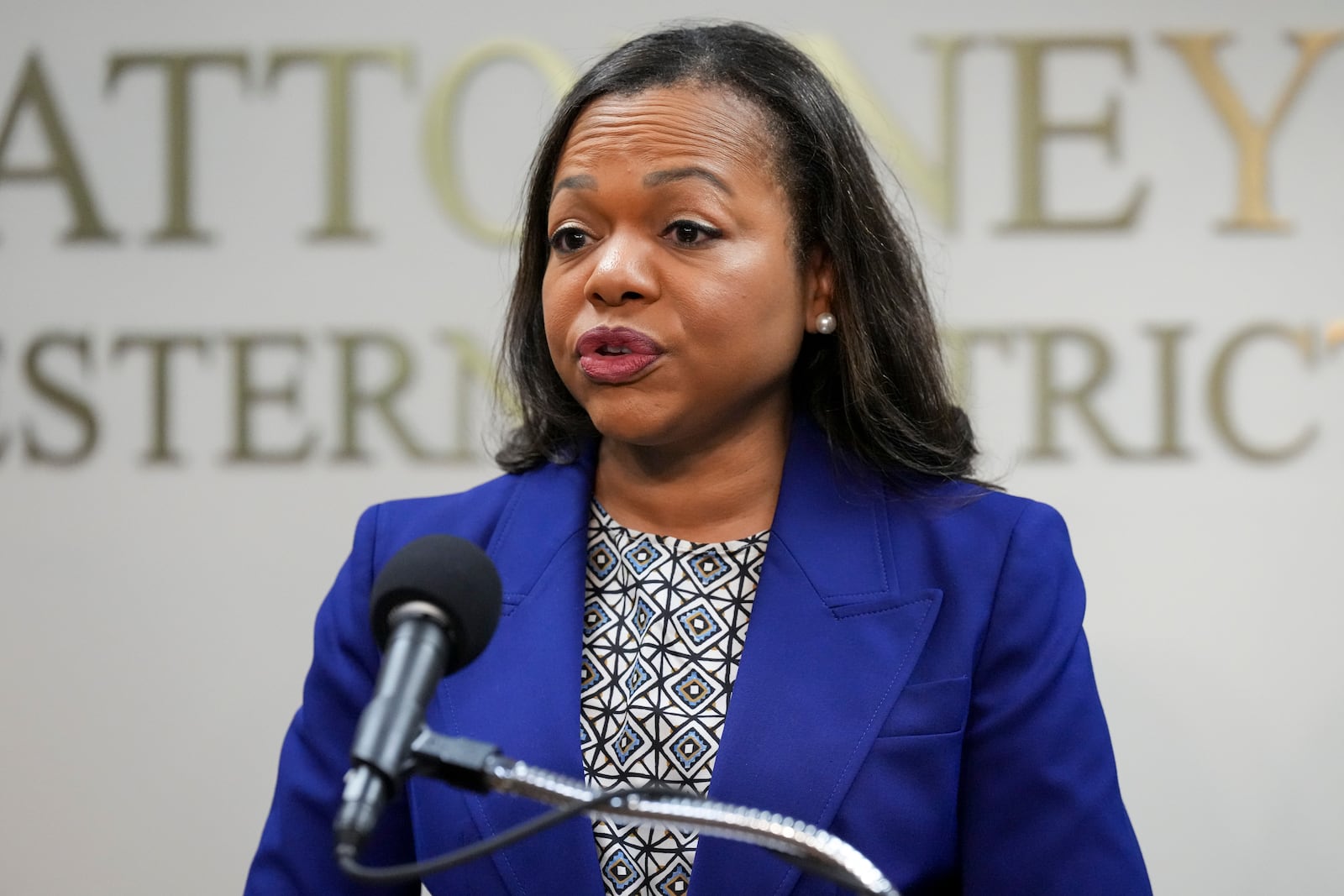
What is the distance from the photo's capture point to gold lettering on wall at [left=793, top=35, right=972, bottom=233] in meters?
3.03

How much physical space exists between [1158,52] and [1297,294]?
1.94 ft

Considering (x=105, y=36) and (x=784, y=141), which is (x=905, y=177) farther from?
(x=105, y=36)

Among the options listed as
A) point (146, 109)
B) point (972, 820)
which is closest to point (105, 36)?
point (146, 109)

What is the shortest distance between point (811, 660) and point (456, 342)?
5.44 ft

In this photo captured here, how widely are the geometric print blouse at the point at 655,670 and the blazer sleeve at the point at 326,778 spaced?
10.7 inches

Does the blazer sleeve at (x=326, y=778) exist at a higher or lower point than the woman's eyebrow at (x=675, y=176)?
lower

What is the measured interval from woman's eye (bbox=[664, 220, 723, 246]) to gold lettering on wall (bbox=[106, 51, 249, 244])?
1851 mm

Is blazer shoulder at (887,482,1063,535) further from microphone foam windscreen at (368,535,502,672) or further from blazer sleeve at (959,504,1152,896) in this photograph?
microphone foam windscreen at (368,535,502,672)

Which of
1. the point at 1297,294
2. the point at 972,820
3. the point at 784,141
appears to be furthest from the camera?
the point at 1297,294

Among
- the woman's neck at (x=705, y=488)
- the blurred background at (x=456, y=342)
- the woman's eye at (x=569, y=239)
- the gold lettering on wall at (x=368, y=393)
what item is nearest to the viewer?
the woman's eye at (x=569, y=239)

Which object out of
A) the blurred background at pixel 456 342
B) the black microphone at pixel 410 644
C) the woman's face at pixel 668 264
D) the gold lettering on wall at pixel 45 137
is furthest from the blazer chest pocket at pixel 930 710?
the gold lettering on wall at pixel 45 137

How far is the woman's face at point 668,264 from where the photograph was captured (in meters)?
1.59

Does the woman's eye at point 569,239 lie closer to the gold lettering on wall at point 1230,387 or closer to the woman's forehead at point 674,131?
the woman's forehead at point 674,131

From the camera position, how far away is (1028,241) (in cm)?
302
